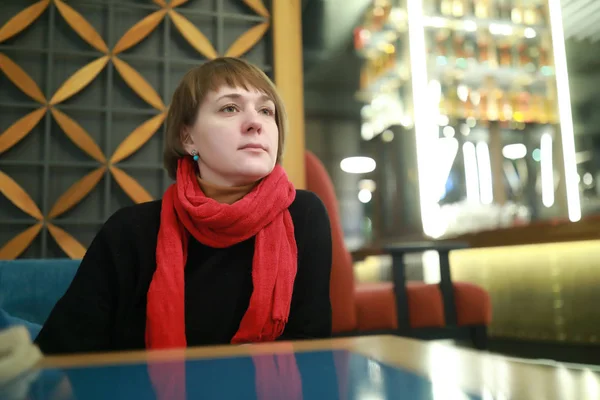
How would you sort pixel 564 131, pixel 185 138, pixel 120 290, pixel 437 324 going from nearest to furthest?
pixel 120 290, pixel 185 138, pixel 437 324, pixel 564 131

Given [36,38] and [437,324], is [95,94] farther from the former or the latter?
[437,324]

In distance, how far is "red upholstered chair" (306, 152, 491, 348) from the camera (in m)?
1.75

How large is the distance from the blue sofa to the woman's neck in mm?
816

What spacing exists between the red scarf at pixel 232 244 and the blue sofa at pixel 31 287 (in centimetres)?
73

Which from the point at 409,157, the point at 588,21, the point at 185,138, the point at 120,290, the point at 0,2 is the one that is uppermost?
the point at 588,21

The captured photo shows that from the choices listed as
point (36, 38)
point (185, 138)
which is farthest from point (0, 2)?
point (185, 138)

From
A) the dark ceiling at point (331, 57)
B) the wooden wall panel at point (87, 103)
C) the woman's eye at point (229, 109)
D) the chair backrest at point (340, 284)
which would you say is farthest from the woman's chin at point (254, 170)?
the dark ceiling at point (331, 57)

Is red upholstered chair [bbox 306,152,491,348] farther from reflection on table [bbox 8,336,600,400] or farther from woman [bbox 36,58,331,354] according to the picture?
reflection on table [bbox 8,336,600,400]

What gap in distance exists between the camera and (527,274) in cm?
309

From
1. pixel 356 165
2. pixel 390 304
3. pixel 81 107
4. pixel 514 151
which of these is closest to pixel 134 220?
pixel 390 304

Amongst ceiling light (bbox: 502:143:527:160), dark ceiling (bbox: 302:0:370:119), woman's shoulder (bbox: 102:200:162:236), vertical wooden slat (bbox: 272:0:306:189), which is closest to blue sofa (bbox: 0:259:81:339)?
woman's shoulder (bbox: 102:200:162:236)

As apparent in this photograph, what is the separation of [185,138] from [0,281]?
0.87 meters

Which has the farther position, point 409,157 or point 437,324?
point 409,157

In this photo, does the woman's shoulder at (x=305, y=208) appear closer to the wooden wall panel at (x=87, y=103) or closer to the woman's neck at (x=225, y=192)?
the woman's neck at (x=225, y=192)
